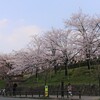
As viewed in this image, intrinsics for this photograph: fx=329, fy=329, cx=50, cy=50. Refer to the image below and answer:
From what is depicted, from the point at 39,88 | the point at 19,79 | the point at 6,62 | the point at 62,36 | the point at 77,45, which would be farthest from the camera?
the point at 6,62

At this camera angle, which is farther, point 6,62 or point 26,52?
point 6,62

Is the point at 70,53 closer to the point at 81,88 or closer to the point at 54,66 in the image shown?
the point at 54,66

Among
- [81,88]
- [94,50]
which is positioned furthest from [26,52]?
[81,88]

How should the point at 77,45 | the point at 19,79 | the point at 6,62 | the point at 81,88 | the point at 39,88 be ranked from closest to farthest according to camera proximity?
the point at 81,88 < the point at 39,88 < the point at 77,45 < the point at 19,79 < the point at 6,62

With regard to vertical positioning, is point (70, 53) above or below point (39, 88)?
above

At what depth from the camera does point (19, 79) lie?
6769 centimetres

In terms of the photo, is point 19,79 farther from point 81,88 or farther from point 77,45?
point 81,88

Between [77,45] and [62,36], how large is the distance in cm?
609

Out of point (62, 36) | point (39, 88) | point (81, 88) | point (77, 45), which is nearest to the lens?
point (81, 88)

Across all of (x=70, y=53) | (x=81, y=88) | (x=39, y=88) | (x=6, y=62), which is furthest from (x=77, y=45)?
(x=6, y=62)

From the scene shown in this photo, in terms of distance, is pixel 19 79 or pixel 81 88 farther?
pixel 19 79

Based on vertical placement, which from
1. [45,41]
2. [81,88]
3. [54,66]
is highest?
[45,41]

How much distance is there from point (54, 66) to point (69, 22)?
970cm

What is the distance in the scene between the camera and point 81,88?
42438 millimetres
